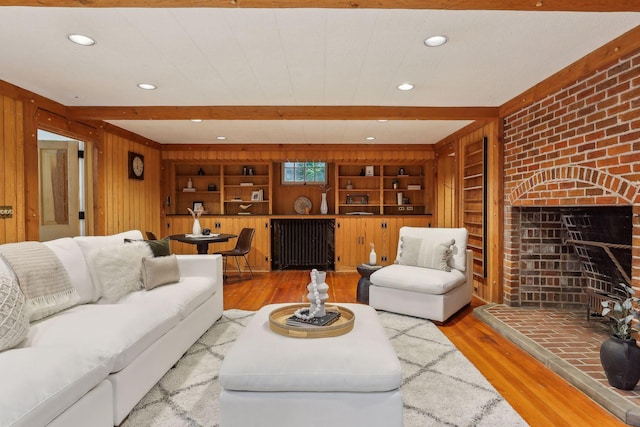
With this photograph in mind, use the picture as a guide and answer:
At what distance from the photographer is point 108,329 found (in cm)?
196

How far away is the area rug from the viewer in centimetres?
194

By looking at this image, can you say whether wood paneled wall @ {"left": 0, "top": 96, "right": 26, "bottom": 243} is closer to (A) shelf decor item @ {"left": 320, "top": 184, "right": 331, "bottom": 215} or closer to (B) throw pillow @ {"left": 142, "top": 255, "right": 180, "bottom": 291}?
(B) throw pillow @ {"left": 142, "top": 255, "right": 180, "bottom": 291}

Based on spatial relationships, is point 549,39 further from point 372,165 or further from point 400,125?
point 372,165

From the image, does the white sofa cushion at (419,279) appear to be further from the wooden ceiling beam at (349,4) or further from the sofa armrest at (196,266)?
the wooden ceiling beam at (349,4)

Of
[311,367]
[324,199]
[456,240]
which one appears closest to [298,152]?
[324,199]

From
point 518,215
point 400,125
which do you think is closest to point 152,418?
point 518,215

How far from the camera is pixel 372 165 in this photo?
22.6 feet

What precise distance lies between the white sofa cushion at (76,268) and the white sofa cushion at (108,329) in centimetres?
14

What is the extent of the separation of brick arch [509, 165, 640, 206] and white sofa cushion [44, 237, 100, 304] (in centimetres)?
381

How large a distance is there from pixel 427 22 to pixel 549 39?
37.2 inches

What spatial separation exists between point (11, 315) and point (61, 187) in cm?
373

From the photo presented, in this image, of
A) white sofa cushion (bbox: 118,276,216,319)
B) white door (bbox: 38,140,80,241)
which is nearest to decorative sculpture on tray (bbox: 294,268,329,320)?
white sofa cushion (bbox: 118,276,216,319)

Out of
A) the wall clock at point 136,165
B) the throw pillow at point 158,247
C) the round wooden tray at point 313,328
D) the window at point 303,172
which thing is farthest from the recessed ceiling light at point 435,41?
the wall clock at point 136,165

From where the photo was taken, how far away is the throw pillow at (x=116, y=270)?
2693mm
